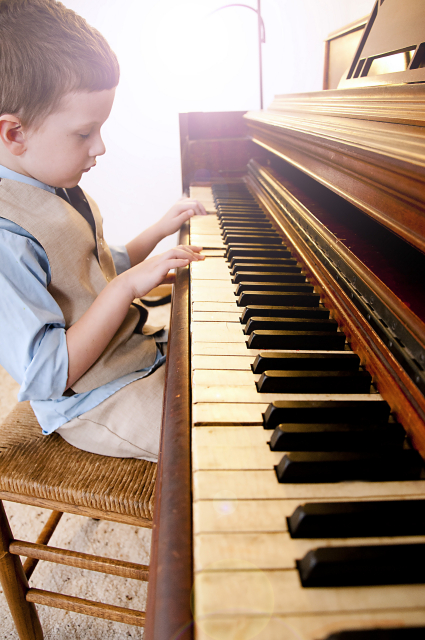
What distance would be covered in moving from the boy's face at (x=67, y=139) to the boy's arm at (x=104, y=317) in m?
0.28

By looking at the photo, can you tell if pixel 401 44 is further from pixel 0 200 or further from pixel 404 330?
pixel 0 200

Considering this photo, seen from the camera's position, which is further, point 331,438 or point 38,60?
point 38,60

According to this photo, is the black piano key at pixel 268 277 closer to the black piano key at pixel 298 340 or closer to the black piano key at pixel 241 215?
the black piano key at pixel 298 340

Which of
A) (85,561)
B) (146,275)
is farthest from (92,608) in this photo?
(146,275)

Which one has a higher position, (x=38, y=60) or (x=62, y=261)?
(x=38, y=60)

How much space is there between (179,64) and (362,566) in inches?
132

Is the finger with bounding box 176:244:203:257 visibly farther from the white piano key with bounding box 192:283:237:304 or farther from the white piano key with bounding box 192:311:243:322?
the white piano key with bounding box 192:311:243:322

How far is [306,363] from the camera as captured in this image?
2.25 ft

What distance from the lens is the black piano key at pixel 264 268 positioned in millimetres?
1054

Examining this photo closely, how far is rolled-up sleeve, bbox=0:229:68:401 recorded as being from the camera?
0.82 m

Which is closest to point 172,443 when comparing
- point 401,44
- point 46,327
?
point 46,327

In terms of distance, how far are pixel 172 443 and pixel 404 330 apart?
14.3 inches

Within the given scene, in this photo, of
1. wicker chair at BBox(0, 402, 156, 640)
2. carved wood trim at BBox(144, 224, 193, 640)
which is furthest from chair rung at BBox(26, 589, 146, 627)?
carved wood trim at BBox(144, 224, 193, 640)

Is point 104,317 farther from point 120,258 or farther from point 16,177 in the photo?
point 120,258
